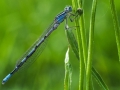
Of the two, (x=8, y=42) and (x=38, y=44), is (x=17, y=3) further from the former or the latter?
(x=38, y=44)

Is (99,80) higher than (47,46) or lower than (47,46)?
lower

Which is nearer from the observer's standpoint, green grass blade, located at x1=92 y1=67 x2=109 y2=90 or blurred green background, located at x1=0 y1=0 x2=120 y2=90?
green grass blade, located at x1=92 y1=67 x2=109 y2=90

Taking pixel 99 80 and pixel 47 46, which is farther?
pixel 47 46

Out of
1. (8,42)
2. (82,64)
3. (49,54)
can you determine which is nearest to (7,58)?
(8,42)

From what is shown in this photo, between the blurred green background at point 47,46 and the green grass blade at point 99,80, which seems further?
the blurred green background at point 47,46

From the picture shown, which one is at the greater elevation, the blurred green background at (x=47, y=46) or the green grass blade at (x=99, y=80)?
the blurred green background at (x=47, y=46)

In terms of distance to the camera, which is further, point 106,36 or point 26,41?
point 26,41

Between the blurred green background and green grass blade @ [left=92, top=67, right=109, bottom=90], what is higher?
the blurred green background

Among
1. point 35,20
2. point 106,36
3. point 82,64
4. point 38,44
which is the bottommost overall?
point 82,64
